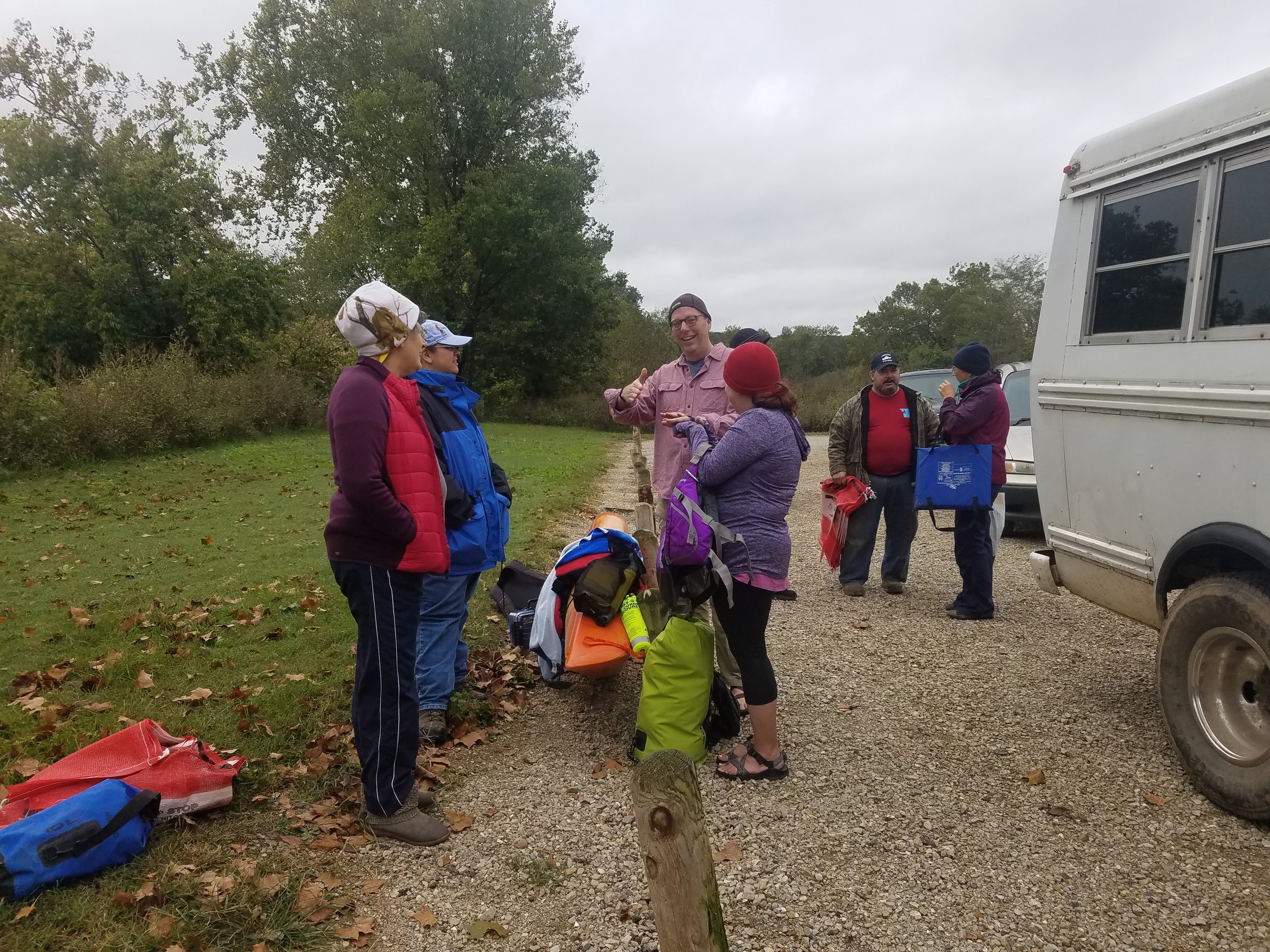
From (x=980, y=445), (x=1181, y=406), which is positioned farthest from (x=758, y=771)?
(x=980, y=445)

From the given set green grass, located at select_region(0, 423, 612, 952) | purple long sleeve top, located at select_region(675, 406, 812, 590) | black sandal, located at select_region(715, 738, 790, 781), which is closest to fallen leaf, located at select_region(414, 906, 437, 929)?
green grass, located at select_region(0, 423, 612, 952)

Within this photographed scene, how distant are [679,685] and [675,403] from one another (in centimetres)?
172

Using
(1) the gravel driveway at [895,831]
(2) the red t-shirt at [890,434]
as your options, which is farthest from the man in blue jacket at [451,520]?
(2) the red t-shirt at [890,434]

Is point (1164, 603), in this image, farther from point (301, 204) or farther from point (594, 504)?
point (301, 204)

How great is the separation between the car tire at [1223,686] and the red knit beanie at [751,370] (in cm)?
212

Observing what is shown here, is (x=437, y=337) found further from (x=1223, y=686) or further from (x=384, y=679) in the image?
(x=1223, y=686)

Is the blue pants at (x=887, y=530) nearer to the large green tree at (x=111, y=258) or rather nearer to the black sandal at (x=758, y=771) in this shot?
the black sandal at (x=758, y=771)

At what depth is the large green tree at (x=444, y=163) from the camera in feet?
114

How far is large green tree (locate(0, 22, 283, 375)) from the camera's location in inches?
1047

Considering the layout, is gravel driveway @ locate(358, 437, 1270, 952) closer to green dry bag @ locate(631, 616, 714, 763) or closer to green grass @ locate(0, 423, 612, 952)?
green dry bag @ locate(631, 616, 714, 763)

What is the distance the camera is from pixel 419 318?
397 cm

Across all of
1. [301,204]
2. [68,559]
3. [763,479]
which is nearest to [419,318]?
[763,479]

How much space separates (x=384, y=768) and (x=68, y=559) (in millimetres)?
6782

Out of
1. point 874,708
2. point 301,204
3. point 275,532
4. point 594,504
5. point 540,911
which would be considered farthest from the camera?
point 301,204
